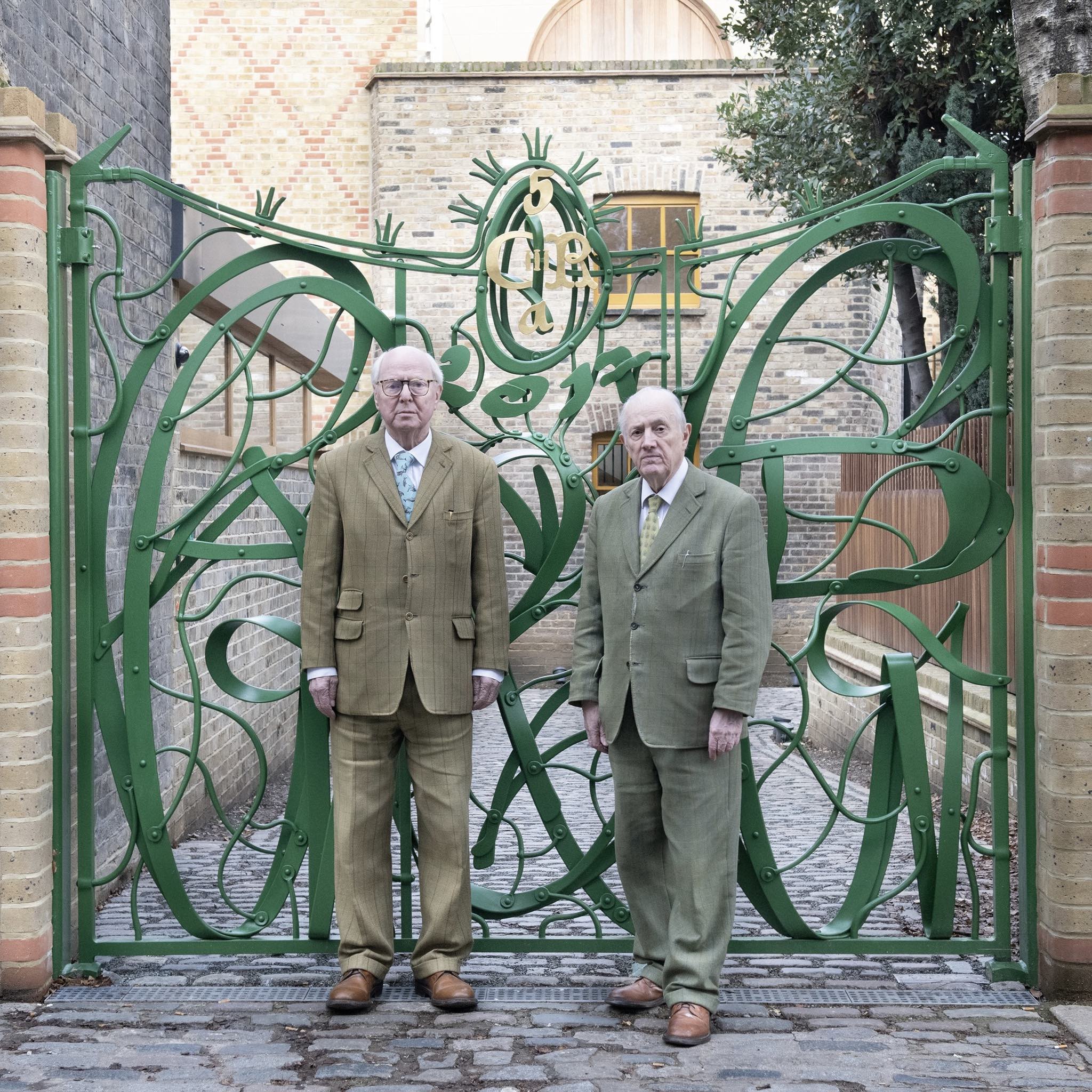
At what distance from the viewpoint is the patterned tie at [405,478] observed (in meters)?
4.39

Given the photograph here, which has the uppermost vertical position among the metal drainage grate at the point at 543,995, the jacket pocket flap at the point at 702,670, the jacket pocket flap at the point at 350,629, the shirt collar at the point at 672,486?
the shirt collar at the point at 672,486

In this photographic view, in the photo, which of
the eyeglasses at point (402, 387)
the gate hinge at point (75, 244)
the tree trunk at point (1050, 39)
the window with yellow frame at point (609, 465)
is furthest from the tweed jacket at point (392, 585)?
the window with yellow frame at point (609, 465)

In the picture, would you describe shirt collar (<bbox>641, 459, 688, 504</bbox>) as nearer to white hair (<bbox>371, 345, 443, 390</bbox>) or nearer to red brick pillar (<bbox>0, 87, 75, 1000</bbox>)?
white hair (<bbox>371, 345, 443, 390</bbox>)

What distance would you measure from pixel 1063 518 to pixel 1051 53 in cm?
334

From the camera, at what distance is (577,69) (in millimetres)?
15953

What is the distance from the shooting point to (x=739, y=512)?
13.6 ft

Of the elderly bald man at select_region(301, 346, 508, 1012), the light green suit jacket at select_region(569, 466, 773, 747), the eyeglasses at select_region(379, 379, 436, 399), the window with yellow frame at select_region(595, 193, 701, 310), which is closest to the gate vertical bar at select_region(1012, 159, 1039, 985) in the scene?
the light green suit jacket at select_region(569, 466, 773, 747)

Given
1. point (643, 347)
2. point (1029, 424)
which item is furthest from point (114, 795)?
point (643, 347)

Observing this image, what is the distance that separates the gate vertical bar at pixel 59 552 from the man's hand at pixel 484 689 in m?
1.40

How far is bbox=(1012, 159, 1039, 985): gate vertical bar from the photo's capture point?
4.54m

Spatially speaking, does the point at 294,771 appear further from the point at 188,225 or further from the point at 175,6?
the point at 175,6

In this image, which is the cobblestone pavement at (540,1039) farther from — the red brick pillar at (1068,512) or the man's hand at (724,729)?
the man's hand at (724,729)

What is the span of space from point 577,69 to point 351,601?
42.6 feet

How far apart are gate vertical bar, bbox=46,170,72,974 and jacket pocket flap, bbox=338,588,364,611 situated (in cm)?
100
